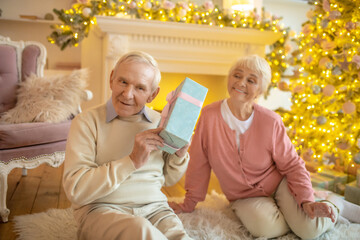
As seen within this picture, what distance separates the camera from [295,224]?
1618 millimetres

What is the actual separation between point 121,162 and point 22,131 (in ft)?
3.24

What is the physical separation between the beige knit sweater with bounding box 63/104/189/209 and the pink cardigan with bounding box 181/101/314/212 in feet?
1.54

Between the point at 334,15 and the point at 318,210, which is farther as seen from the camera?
the point at 334,15

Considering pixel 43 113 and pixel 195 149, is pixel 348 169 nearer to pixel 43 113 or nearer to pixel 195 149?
pixel 195 149

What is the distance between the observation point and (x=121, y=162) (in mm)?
1122

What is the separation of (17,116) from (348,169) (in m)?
2.55

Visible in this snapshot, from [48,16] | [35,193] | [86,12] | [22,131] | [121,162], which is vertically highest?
[86,12]

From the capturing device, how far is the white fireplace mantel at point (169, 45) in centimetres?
302

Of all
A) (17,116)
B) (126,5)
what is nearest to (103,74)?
(126,5)

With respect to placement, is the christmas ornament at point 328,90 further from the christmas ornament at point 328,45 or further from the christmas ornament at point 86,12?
the christmas ornament at point 86,12

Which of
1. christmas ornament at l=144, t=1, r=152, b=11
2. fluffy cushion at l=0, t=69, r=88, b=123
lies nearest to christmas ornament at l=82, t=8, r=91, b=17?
christmas ornament at l=144, t=1, r=152, b=11

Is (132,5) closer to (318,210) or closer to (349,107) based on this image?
(349,107)

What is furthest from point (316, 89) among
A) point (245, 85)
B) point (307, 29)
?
point (245, 85)

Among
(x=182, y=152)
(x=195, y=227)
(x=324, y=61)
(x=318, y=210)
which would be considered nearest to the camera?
(x=182, y=152)
